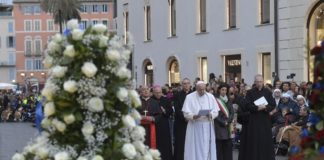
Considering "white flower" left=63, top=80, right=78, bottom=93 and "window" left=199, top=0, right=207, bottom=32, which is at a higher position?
"window" left=199, top=0, right=207, bottom=32

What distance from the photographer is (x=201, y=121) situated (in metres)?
15.5

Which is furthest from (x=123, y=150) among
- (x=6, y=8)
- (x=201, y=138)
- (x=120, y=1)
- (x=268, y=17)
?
(x=6, y=8)

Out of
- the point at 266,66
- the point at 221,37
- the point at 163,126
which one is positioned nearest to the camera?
the point at 163,126

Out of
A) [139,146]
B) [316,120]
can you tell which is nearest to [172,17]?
[139,146]

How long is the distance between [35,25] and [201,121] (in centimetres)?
10628

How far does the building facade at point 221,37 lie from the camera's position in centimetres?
2980

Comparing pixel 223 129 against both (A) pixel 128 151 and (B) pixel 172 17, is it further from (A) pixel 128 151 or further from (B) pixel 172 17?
(B) pixel 172 17

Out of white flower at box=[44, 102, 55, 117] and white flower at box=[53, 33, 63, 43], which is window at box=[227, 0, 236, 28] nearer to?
white flower at box=[53, 33, 63, 43]

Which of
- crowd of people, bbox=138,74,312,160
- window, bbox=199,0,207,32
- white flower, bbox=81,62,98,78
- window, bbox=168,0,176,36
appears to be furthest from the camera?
window, bbox=168,0,176,36

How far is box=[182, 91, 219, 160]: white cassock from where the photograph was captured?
1544cm

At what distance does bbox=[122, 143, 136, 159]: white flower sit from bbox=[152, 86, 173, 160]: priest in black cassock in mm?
9466

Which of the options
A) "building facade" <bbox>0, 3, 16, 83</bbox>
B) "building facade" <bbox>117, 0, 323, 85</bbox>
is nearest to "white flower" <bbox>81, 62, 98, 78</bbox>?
"building facade" <bbox>117, 0, 323, 85</bbox>

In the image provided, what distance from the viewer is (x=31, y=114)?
44.3 metres

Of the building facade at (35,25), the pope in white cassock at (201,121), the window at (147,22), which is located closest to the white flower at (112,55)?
the pope in white cassock at (201,121)
